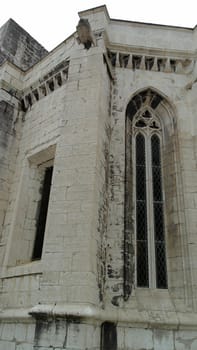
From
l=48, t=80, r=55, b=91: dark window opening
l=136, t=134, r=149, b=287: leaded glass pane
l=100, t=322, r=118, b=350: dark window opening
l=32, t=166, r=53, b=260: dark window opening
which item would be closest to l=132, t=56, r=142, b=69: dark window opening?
l=136, t=134, r=149, b=287: leaded glass pane

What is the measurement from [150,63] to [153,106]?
3.80 feet

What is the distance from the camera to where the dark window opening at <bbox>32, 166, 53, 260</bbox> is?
19.5 feet

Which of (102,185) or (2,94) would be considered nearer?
(102,185)

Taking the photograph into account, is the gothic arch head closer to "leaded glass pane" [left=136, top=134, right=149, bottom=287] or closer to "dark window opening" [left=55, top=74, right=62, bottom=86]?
"leaded glass pane" [left=136, top=134, right=149, bottom=287]

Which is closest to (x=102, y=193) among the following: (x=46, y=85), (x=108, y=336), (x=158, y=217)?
(x=158, y=217)

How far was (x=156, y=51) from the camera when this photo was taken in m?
7.21

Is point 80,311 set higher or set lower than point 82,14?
lower

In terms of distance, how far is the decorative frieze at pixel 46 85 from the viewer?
23.8ft

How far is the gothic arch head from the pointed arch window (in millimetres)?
100

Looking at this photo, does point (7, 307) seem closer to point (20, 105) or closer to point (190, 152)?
point (190, 152)

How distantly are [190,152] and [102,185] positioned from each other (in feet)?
6.94

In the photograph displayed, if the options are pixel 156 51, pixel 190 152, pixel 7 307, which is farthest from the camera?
pixel 156 51

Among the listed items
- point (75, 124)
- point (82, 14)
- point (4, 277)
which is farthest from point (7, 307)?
point (82, 14)

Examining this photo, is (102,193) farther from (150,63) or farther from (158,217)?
(150,63)
